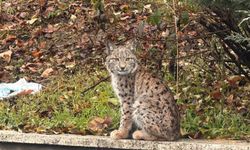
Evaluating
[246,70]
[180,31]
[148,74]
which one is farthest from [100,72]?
[148,74]

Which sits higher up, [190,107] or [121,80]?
[121,80]

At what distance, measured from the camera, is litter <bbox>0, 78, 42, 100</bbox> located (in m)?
8.43

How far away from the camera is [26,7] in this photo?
1143cm

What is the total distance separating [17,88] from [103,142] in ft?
7.85

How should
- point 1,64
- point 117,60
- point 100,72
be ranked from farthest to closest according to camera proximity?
point 1,64, point 100,72, point 117,60

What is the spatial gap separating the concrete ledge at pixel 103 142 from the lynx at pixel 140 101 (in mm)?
67

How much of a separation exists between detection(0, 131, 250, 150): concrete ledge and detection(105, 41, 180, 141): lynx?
0.07 metres

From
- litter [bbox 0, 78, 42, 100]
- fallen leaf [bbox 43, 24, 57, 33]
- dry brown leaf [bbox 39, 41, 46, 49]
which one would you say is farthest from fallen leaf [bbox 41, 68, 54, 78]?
fallen leaf [bbox 43, 24, 57, 33]

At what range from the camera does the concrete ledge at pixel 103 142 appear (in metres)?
6.18

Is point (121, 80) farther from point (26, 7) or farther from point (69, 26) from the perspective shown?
point (26, 7)

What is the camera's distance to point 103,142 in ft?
21.3

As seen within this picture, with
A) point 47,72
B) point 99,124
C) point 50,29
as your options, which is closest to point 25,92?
point 47,72

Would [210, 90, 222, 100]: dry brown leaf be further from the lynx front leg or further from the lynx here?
the lynx front leg

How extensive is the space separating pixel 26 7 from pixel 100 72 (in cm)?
292
